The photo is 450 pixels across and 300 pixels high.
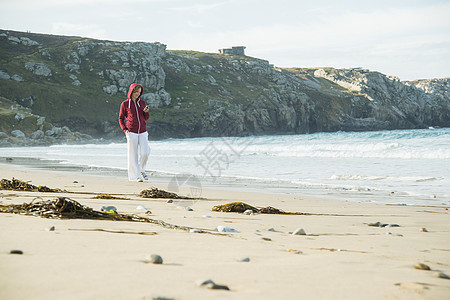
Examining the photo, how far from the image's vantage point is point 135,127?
31.7ft

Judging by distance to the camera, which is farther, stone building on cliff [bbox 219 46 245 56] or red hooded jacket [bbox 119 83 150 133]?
stone building on cliff [bbox 219 46 245 56]

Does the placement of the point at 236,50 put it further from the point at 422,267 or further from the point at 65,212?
the point at 422,267

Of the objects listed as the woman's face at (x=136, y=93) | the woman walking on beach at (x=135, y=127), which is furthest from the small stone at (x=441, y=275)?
the woman's face at (x=136, y=93)

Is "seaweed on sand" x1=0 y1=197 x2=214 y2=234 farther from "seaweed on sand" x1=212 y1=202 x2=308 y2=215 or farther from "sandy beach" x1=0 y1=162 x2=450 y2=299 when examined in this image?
"seaweed on sand" x1=212 y1=202 x2=308 y2=215

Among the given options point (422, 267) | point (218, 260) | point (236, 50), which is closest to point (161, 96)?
point (236, 50)

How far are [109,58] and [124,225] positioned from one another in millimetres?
77333

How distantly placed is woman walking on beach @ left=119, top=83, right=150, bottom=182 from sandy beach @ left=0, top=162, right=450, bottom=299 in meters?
5.59

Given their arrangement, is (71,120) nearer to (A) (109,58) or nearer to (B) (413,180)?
(A) (109,58)

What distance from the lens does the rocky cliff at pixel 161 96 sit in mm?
59781

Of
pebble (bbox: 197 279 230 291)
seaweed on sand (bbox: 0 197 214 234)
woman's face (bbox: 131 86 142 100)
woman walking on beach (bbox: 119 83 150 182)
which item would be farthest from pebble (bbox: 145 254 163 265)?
woman's face (bbox: 131 86 142 100)

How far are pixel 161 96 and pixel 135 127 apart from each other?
65.0 metres

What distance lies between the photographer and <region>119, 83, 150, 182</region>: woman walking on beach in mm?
9523

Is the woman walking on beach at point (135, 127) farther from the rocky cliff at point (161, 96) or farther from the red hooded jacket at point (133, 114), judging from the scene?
the rocky cliff at point (161, 96)

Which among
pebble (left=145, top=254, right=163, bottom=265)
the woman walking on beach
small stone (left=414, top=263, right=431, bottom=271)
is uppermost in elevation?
the woman walking on beach
